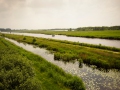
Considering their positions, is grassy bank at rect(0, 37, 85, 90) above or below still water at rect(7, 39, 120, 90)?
above

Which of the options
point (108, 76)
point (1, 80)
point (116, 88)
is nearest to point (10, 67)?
point (1, 80)

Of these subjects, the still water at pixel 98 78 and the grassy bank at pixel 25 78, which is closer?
the grassy bank at pixel 25 78

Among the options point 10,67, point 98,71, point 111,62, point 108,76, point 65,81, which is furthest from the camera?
point 111,62

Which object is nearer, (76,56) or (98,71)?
(98,71)

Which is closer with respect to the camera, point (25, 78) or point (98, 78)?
point (25, 78)

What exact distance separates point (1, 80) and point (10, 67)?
177cm

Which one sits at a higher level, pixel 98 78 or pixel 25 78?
pixel 25 78

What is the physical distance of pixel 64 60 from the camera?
26.4m


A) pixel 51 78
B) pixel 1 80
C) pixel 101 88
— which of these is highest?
pixel 1 80

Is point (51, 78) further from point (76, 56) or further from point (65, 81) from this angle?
point (76, 56)

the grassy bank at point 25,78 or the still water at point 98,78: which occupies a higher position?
the grassy bank at point 25,78

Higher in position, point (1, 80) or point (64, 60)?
point (1, 80)

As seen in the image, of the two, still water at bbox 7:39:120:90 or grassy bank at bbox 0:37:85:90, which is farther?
still water at bbox 7:39:120:90

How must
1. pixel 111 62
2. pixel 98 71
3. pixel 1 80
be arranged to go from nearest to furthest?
pixel 1 80 < pixel 98 71 < pixel 111 62
